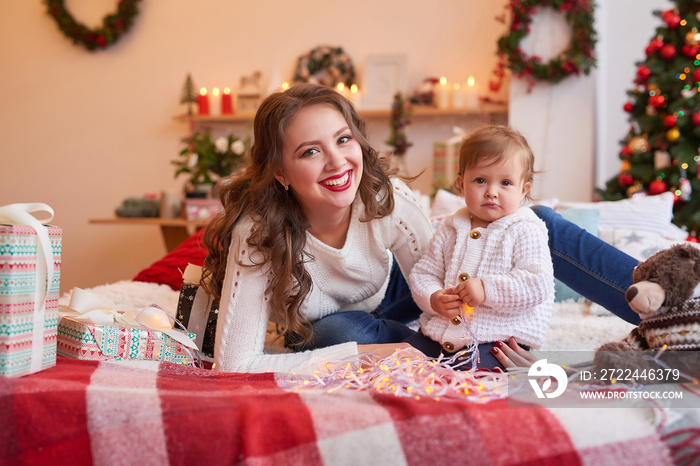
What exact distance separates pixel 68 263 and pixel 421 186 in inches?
110

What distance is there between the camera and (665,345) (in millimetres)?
937

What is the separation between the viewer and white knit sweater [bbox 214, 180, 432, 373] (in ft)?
4.21

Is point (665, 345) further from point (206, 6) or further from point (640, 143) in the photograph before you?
point (206, 6)

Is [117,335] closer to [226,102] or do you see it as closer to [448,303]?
[448,303]

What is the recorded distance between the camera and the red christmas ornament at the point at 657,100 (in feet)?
9.02

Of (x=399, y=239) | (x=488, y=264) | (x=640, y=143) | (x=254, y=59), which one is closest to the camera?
(x=488, y=264)

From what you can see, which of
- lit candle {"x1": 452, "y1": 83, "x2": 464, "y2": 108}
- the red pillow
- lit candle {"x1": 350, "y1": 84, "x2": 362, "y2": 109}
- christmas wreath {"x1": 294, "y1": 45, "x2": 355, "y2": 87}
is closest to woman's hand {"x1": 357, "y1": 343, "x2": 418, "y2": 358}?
the red pillow

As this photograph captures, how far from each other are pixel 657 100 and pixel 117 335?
8.66 ft

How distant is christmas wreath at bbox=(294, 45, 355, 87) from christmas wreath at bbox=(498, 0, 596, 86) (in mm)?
978

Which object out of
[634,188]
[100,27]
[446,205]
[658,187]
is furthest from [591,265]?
[100,27]

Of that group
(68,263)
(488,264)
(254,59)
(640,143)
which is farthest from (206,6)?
(488,264)

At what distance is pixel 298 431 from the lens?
0.75 metres

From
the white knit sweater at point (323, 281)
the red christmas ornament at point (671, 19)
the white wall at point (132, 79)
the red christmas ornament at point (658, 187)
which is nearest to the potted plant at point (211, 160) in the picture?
the white wall at point (132, 79)

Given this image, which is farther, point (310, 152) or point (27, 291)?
point (310, 152)
